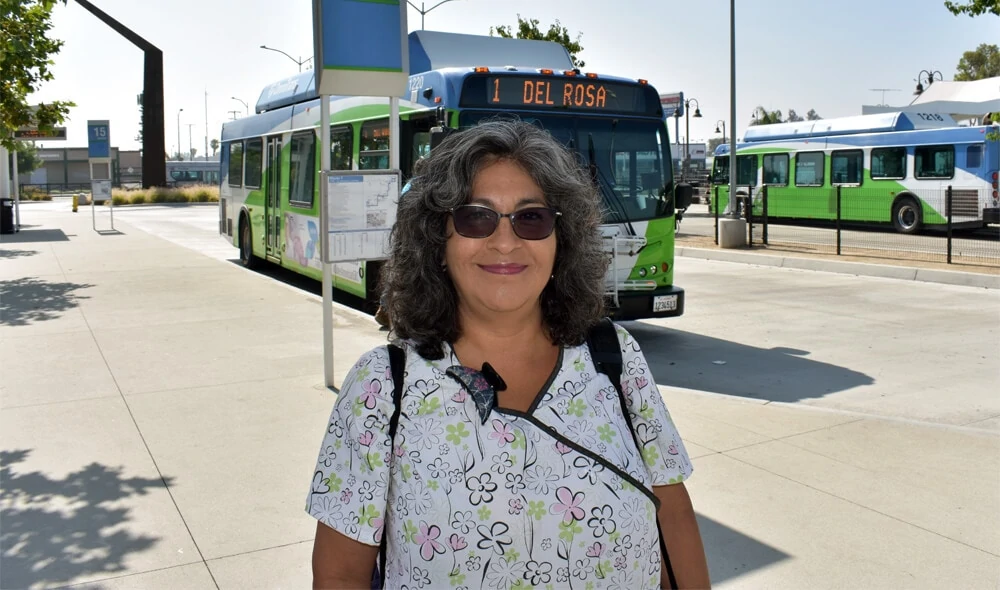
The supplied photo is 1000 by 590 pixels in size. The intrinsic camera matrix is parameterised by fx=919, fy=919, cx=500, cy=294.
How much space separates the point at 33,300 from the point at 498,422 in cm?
1200

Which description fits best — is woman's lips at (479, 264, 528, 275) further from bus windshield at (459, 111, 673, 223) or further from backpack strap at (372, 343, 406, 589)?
bus windshield at (459, 111, 673, 223)

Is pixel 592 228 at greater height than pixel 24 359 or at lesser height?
greater

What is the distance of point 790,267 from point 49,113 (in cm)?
1326

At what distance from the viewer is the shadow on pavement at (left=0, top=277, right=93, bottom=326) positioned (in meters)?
10.9

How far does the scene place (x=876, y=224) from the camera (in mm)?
26641

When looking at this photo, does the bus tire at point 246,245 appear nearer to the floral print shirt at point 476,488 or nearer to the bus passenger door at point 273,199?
the bus passenger door at point 273,199

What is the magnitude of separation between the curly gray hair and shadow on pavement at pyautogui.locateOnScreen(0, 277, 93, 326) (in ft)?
31.3

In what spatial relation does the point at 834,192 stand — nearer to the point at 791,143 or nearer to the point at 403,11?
the point at 791,143

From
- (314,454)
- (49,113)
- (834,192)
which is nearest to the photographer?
(314,454)

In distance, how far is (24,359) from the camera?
851cm

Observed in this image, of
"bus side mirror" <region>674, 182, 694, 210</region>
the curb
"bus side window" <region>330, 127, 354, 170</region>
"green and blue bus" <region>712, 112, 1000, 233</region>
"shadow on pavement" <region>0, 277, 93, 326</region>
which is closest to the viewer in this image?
"bus side mirror" <region>674, 182, 694, 210</region>

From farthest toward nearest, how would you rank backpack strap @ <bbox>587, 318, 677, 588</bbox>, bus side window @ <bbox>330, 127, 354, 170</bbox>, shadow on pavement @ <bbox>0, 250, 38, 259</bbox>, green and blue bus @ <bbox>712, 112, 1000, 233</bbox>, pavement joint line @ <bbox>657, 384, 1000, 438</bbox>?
green and blue bus @ <bbox>712, 112, 1000, 233</bbox>
shadow on pavement @ <bbox>0, 250, 38, 259</bbox>
bus side window @ <bbox>330, 127, 354, 170</bbox>
pavement joint line @ <bbox>657, 384, 1000, 438</bbox>
backpack strap @ <bbox>587, 318, 677, 588</bbox>

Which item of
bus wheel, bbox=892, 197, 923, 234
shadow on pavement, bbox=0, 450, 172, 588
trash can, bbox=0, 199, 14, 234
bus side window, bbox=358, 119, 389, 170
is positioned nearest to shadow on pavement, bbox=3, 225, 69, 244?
trash can, bbox=0, 199, 14, 234

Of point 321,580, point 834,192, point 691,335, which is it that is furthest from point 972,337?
point 834,192
